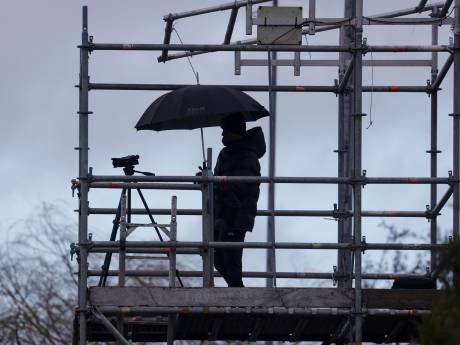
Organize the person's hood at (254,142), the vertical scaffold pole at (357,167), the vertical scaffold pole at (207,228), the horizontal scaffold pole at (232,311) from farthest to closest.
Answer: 1. the person's hood at (254,142)
2. the vertical scaffold pole at (207,228)
3. the vertical scaffold pole at (357,167)
4. the horizontal scaffold pole at (232,311)

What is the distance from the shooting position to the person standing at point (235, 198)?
14.5m

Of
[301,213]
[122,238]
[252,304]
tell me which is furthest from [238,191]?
[301,213]

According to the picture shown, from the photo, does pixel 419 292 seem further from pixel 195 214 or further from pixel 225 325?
pixel 195 214

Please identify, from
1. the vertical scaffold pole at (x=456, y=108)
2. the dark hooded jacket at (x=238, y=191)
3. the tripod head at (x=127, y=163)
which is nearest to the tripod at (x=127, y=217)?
the tripod head at (x=127, y=163)

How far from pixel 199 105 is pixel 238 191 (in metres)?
0.77

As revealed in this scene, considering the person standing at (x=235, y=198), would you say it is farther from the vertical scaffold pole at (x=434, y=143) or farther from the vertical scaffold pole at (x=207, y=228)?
the vertical scaffold pole at (x=434, y=143)

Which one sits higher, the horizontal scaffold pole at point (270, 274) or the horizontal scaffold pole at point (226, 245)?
the horizontal scaffold pole at point (226, 245)

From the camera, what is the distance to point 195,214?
15914mm

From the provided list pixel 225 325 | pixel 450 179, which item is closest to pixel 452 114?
pixel 450 179

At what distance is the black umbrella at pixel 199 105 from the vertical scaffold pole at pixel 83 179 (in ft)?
3.52

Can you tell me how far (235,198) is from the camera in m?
14.5

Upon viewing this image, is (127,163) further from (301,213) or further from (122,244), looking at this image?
(301,213)

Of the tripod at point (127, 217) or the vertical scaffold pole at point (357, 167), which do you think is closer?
the vertical scaffold pole at point (357, 167)

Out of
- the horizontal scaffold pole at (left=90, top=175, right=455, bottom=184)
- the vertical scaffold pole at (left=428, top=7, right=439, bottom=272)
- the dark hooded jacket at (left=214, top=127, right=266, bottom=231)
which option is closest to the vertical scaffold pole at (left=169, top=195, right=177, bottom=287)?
the horizontal scaffold pole at (left=90, top=175, right=455, bottom=184)
